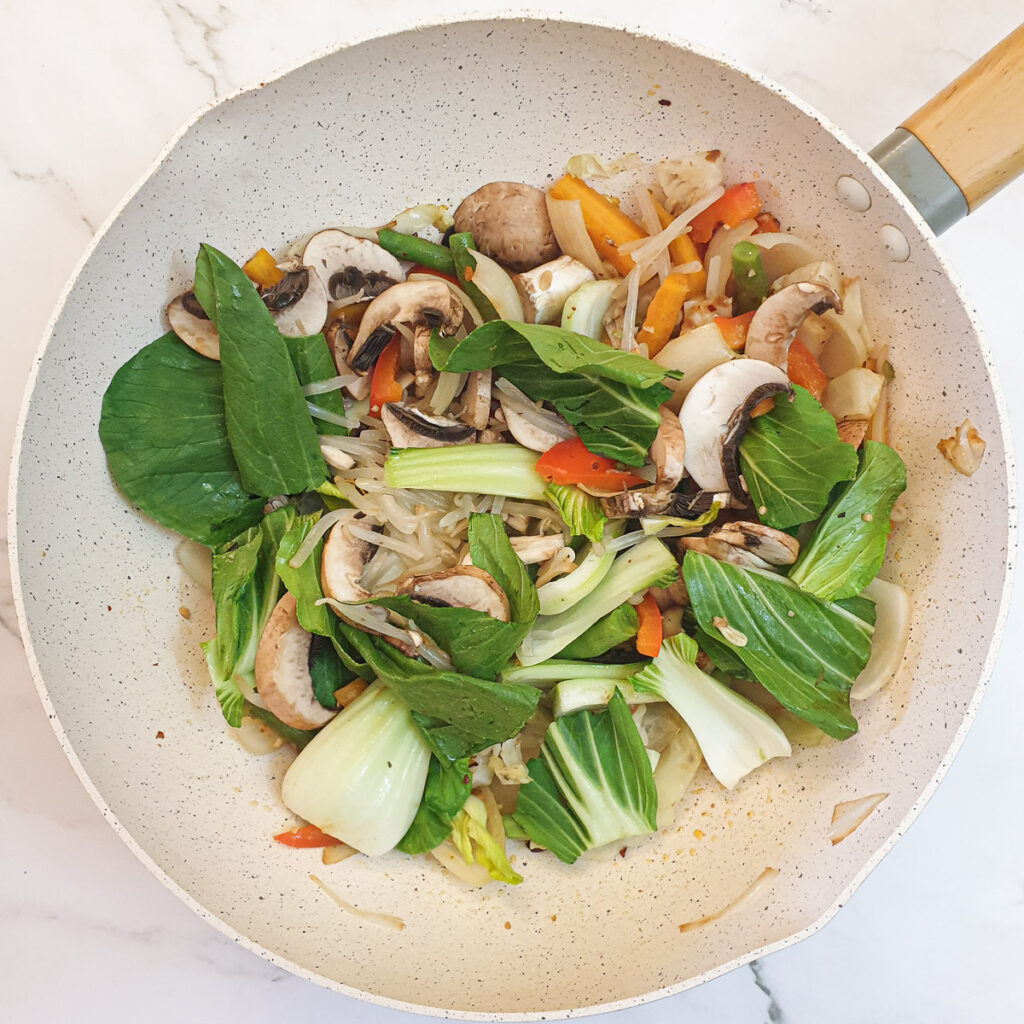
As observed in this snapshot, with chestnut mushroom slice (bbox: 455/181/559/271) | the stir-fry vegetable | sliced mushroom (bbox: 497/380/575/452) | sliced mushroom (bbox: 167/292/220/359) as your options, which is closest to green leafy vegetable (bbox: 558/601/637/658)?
the stir-fry vegetable

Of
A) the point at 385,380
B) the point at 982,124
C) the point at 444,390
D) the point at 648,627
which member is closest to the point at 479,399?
the point at 444,390

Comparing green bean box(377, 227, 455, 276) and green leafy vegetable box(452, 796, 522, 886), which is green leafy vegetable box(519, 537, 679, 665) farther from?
green bean box(377, 227, 455, 276)

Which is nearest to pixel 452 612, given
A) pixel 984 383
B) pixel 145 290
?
pixel 145 290

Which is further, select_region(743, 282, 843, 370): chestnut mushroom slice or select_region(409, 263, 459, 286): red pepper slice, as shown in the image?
select_region(409, 263, 459, 286): red pepper slice

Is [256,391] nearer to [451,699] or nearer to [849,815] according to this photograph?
[451,699]

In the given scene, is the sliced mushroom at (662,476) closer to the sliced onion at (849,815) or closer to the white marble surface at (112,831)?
the sliced onion at (849,815)

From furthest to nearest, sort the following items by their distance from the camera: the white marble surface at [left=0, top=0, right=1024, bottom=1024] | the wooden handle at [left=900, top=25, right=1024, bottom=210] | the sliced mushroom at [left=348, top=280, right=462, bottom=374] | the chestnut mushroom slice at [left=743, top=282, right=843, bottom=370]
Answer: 1. the white marble surface at [left=0, top=0, right=1024, bottom=1024]
2. the sliced mushroom at [left=348, top=280, right=462, bottom=374]
3. the chestnut mushroom slice at [left=743, top=282, right=843, bottom=370]
4. the wooden handle at [left=900, top=25, right=1024, bottom=210]

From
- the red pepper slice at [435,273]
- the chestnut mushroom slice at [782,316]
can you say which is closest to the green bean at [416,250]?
the red pepper slice at [435,273]

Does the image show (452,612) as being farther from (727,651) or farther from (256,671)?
(727,651)
